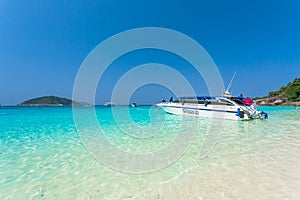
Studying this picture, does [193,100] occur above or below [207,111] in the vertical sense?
above

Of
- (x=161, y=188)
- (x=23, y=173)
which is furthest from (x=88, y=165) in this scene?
(x=161, y=188)

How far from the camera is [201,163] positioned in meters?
4.19

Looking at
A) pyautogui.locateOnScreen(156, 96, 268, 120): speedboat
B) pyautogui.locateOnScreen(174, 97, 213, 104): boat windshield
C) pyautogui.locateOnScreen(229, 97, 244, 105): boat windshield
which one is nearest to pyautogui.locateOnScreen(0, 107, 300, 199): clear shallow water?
pyautogui.locateOnScreen(156, 96, 268, 120): speedboat

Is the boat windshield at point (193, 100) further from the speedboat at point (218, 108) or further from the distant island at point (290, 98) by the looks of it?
the distant island at point (290, 98)

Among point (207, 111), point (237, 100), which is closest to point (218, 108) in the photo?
point (207, 111)

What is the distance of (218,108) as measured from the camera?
16.6m

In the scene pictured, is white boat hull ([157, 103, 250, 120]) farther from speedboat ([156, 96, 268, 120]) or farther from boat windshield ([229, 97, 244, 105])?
boat windshield ([229, 97, 244, 105])

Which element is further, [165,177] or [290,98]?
[290,98]

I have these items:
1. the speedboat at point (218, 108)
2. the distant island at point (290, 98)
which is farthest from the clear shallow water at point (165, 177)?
the distant island at point (290, 98)

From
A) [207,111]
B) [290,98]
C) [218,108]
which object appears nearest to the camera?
[218,108]

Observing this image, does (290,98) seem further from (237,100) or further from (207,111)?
(207,111)

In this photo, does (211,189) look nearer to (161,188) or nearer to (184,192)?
(184,192)

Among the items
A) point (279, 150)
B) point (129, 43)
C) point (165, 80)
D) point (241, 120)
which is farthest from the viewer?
point (165, 80)

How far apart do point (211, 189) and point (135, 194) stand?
1385mm
